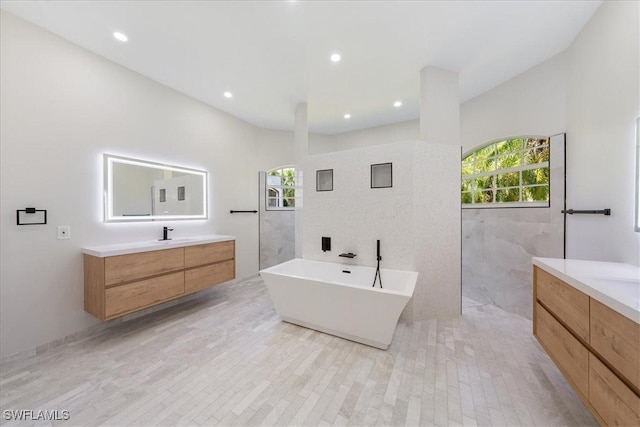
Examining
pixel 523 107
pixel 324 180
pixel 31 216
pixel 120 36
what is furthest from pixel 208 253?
pixel 523 107

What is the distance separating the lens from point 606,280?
149cm

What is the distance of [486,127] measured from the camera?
347cm

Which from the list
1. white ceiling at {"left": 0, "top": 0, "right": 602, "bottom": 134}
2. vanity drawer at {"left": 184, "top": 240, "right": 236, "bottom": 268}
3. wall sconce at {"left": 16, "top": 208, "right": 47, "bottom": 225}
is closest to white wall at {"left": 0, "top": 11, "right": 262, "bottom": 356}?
wall sconce at {"left": 16, "top": 208, "right": 47, "bottom": 225}

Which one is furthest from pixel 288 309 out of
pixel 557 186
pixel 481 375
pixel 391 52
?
pixel 557 186

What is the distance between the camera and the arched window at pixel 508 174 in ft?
9.64

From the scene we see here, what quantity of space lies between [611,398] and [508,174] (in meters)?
2.92

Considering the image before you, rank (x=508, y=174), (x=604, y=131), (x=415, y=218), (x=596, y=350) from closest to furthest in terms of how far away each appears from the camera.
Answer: (x=596, y=350) → (x=604, y=131) → (x=415, y=218) → (x=508, y=174)

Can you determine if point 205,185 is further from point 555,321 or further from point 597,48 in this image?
point 597,48

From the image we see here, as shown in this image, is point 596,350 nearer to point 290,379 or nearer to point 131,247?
point 290,379

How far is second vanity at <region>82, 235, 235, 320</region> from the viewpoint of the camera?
2.29m

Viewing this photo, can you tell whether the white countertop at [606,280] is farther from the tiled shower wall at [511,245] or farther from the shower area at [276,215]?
the shower area at [276,215]

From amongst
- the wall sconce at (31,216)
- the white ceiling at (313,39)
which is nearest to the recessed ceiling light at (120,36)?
the white ceiling at (313,39)

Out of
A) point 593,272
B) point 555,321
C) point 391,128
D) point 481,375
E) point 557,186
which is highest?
point 391,128

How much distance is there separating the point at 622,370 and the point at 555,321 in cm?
65
